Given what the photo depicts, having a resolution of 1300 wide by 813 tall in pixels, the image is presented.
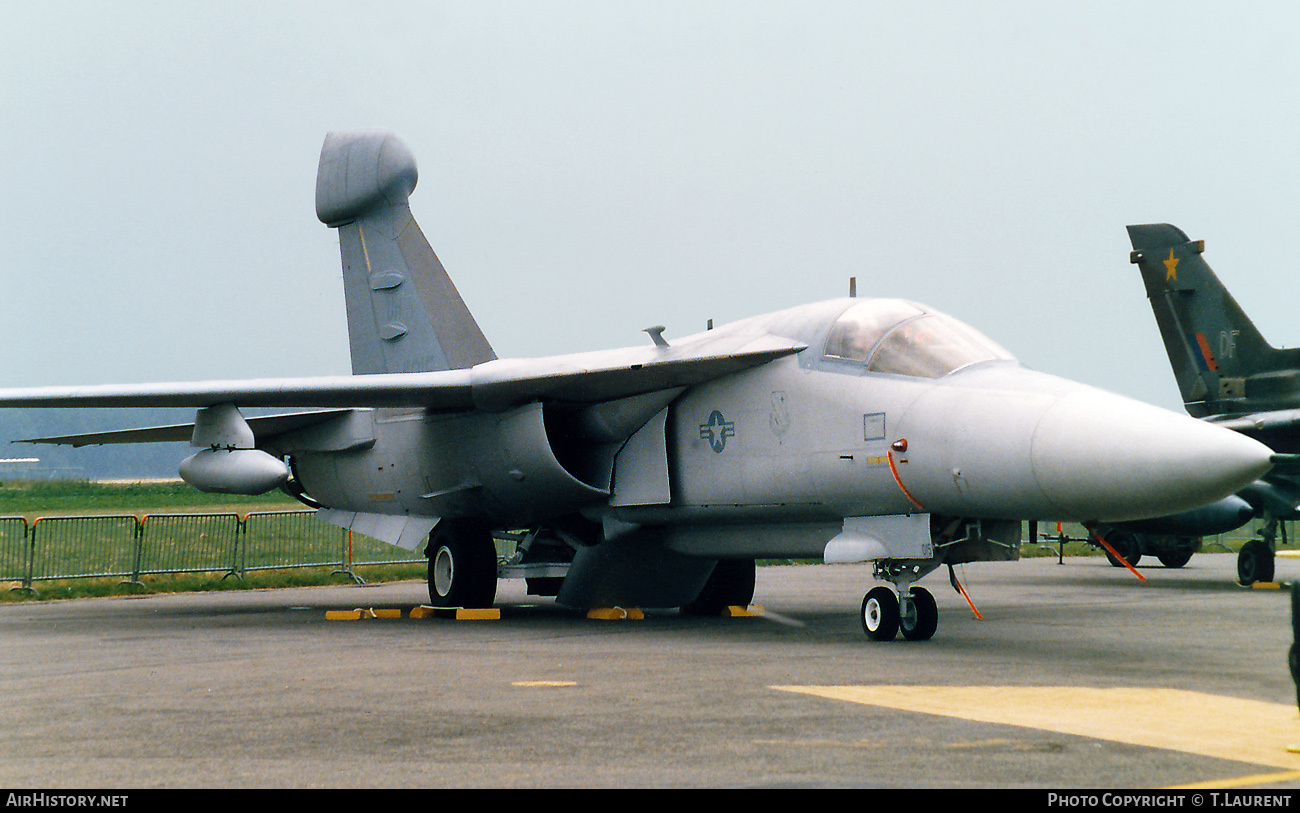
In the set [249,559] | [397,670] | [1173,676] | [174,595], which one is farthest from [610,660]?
[249,559]

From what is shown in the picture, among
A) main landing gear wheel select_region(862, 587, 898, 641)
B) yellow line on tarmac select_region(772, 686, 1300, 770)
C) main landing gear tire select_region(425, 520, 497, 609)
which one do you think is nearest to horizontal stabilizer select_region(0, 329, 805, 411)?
main landing gear tire select_region(425, 520, 497, 609)

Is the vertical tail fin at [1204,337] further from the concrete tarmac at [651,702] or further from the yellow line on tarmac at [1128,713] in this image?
the yellow line on tarmac at [1128,713]

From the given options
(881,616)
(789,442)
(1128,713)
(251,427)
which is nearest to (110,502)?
(251,427)

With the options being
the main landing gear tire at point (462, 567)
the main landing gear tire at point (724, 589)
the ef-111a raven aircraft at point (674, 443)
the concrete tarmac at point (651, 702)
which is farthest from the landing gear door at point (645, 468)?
the main landing gear tire at point (462, 567)

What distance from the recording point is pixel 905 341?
32.1 feet

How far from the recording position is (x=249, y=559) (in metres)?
21.4

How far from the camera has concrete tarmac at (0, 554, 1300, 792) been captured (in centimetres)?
488

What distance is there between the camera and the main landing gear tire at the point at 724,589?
1259 cm

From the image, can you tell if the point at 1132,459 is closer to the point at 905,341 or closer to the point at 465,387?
the point at 905,341

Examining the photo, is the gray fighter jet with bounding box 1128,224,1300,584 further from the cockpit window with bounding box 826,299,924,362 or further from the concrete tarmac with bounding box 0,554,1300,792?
the cockpit window with bounding box 826,299,924,362

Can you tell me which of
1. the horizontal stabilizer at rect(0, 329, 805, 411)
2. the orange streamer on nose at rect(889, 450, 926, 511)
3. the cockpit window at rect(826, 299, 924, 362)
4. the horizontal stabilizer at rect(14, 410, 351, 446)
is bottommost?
the orange streamer on nose at rect(889, 450, 926, 511)

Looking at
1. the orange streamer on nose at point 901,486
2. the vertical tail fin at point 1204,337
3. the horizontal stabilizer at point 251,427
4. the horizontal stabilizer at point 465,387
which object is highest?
the vertical tail fin at point 1204,337

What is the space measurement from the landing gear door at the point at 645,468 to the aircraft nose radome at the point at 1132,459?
376 cm

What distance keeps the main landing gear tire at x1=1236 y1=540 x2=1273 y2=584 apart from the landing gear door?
29.5 feet
